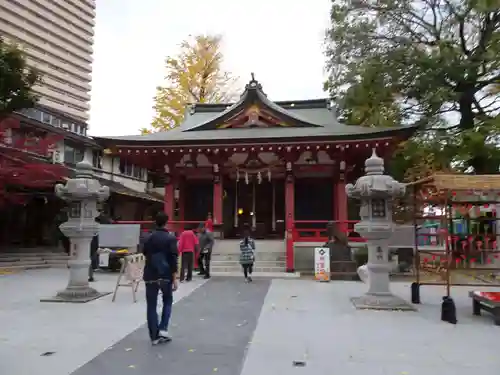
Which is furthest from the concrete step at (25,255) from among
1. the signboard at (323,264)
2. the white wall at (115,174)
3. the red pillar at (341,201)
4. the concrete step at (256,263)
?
the red pillar at (341,201)

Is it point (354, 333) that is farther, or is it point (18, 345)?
point (354, 333)

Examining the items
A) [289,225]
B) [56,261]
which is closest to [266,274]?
[289,225]

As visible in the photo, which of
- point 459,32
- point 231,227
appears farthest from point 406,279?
point 459,32

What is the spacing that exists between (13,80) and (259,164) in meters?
10.4

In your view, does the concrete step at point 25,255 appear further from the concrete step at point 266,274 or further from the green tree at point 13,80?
the concrete step at point 266,274

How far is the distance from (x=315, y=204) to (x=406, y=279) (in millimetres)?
6178

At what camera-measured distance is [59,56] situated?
55.3 m

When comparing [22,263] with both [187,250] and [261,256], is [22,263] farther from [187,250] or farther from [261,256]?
[261,256]

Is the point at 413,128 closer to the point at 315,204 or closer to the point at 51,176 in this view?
the point at 315,204

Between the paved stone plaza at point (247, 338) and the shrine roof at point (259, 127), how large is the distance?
7.86 metres

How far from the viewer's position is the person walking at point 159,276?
5465 millimetres

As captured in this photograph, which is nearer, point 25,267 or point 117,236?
point 117,236

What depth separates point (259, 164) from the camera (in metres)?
17.8

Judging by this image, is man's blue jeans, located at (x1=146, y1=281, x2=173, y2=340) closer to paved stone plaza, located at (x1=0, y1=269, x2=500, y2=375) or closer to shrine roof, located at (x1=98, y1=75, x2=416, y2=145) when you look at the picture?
paved stone plaza, located at (x1=0, y1=269, x2=500, y2=375)
